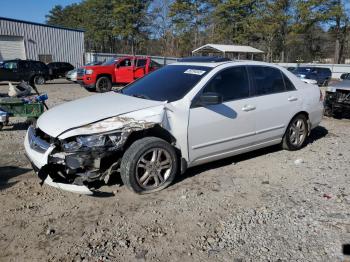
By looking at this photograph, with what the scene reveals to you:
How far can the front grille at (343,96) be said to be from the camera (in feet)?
28.7

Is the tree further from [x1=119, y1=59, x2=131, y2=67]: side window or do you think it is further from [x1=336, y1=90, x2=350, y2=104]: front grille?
[x1=336, y1=90, x2=350, y2=104]: front grille

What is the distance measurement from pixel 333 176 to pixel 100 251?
354cm

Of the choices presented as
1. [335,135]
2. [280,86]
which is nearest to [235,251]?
[280,86]

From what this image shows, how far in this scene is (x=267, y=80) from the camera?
5438 mm

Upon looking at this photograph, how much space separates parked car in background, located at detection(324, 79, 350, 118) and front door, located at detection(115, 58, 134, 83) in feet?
32.5

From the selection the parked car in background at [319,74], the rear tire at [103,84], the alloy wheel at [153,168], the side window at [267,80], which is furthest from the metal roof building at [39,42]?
the alloy wheel at [153,168]

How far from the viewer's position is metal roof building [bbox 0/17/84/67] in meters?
28.6

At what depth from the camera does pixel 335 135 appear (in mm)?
7566

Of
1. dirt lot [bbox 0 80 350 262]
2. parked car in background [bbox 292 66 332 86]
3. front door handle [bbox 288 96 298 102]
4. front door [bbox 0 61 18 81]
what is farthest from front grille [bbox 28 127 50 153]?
parked car in background [bbox 292 66 332 86]

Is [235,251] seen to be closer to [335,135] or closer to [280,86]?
[280,86]

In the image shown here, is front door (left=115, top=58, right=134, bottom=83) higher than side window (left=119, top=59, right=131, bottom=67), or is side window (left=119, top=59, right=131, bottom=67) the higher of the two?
side window (left=119, top=59, right=131, bottom=67)

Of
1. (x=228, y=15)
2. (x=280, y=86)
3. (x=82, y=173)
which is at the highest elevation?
(x=228, y=15)

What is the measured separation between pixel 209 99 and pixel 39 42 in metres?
29.9

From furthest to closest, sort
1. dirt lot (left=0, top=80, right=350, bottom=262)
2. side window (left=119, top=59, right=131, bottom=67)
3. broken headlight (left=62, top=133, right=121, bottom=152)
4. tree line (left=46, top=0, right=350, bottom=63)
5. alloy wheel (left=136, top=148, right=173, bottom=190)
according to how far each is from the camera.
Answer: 1. tree line (left=46, top=0, right=350, bottom=63)
2. side window (left=119, top=59, right=131, bottom=67)
3. alloy wheel (left=136, top=148, right=173, bottom=190)
4. broken headlight (left=62, top=133, right=121, bottom=152)
5. dirt lot (left=0, top=80, right=350, bottom=262)
